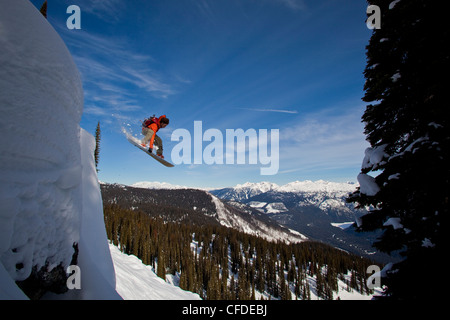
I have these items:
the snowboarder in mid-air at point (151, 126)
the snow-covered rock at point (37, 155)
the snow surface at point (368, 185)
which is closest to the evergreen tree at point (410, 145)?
the snow surface at point (368, 185)

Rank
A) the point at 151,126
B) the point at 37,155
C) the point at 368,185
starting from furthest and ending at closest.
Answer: the point at 151,126, the point at 368,185, the point at 37,155

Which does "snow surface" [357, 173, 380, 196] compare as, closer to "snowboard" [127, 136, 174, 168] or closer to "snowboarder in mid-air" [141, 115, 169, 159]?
"snowboarder in mid-air" [141, 115, 169, 159]

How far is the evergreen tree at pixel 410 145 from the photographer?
137 inches

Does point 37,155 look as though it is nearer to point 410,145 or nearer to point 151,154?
point 410,145

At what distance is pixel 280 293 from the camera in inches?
1795

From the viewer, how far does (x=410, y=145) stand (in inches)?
152

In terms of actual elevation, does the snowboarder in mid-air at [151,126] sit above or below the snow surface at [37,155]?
above

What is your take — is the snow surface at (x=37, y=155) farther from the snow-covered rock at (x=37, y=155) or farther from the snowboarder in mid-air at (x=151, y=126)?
the snowboarder in mid-air at (x=151, y=126)

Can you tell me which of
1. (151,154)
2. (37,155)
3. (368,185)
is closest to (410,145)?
(368,185)

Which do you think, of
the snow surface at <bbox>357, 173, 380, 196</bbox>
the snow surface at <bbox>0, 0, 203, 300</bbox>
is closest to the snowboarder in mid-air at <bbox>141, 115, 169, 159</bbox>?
the snow surface at <bbox>0, 0, 203, 300</bbox>

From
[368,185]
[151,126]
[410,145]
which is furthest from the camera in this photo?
[151,126]

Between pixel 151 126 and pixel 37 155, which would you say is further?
pixel 151 126

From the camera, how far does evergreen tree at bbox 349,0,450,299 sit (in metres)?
3.47
